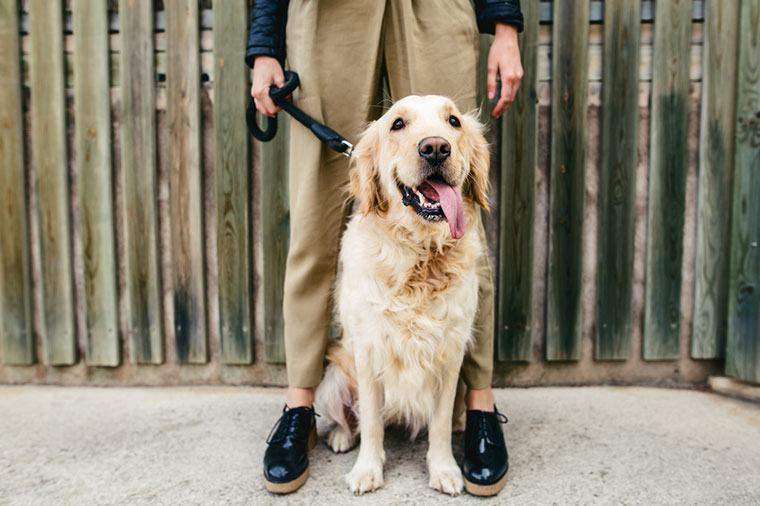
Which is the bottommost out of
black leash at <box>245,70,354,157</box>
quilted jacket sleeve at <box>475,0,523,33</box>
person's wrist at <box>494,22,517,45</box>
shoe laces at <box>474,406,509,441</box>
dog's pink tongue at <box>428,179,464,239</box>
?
shoe laces at <box>474,406,509,441</box>

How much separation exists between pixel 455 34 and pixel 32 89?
2.05 metres

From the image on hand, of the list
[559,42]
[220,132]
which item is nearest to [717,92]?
[559,42]

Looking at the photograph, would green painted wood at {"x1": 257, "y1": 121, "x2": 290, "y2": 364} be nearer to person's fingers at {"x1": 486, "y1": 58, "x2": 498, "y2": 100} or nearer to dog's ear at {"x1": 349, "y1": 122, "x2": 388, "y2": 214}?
dog's ear at {"x1": 349, "y1": 122, "x2": 388, "y2": 214}

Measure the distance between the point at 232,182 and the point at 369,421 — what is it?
1387 millimetres

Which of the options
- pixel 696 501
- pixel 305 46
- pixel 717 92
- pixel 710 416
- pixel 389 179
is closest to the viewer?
pixel 696 501

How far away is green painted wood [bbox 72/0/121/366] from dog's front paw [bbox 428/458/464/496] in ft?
5.84

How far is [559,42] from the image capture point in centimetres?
276

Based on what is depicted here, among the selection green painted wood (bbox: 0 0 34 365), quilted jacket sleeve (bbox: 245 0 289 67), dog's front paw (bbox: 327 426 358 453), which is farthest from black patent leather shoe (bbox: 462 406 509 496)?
green painted wood (bbox: 0 0 34 365)

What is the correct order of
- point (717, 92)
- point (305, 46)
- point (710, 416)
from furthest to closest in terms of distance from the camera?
1. point (717, 92)
2. point (710, 416)
3. point (305, 46)

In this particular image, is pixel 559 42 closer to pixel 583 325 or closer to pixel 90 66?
pixel 583 325

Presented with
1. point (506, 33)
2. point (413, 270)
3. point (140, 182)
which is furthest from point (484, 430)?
point (140, 182)

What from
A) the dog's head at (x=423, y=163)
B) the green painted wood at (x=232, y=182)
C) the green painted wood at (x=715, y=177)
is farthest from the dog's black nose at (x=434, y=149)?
the green painted wood at (x=715, y=177)

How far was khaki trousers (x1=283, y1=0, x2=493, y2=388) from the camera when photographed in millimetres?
2232

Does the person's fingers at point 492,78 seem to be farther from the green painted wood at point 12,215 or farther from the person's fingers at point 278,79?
the green painted wood at point 12,215
